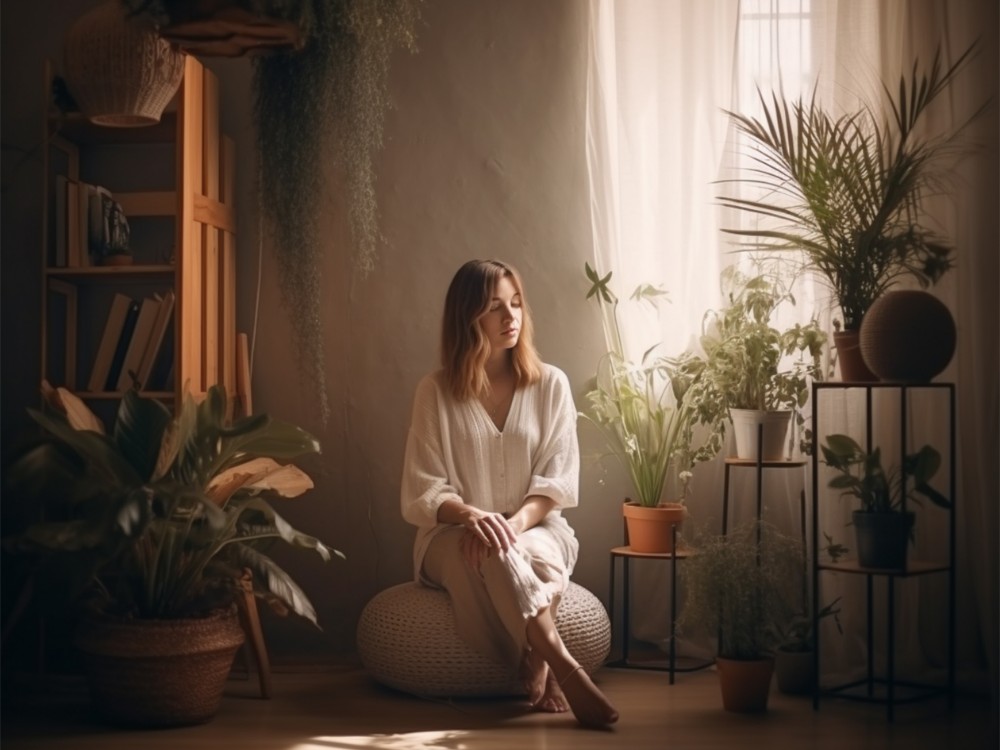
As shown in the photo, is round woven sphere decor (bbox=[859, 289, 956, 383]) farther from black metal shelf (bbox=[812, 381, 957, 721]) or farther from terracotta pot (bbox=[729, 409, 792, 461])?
terracotta pot (bbox=[729, 409, 792, 461])

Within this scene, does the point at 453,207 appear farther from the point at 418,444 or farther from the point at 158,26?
the point at 158,26

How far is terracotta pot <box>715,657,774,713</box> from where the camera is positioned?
9.52 ft

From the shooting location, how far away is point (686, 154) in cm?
356

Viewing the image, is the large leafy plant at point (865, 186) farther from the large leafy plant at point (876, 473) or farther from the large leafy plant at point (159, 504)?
the large leafy plant at point (159, 504)

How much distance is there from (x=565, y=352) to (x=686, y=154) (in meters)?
0.78

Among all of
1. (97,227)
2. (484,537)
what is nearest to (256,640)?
(484,537)

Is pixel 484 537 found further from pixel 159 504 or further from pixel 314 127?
pixel 314 127

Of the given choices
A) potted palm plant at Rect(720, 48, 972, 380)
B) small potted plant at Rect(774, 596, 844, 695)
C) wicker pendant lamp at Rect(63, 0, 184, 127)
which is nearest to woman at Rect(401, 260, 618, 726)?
small potted plant at Rect(774, 596, 844, 695)

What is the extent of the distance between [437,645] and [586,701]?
1.60 ft

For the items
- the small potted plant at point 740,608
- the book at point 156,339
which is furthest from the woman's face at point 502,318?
the book at point 156,339

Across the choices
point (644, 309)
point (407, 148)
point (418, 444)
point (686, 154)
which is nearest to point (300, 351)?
point (418, 444)

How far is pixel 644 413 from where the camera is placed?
11.4ft

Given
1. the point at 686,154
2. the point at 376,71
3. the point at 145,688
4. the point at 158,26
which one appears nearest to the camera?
the point at 158,26

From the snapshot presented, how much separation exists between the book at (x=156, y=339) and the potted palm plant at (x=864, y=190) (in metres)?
1.77
